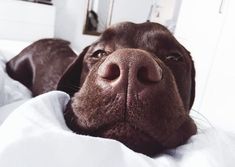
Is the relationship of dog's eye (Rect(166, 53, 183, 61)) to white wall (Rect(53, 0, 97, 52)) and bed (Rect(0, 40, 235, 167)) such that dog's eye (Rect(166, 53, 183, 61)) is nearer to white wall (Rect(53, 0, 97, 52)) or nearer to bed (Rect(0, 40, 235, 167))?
bed (Rect(0, 40, 235, 167))

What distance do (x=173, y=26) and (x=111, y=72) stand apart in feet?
11.2

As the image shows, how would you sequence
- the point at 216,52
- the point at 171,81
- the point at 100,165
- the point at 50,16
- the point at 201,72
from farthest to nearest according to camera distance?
the point at 50,16 < the point at 201,72 < the point at 216,52 < the point at 171,81 < the point at 100,165

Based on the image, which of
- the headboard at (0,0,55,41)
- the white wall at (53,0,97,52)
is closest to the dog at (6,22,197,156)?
the headboard at (0,0,55,41)

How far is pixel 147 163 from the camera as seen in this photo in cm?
53

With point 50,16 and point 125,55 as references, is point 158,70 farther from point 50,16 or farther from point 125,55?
point 50,16

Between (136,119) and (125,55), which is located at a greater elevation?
(125,55)

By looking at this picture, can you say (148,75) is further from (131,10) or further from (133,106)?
(131,10)

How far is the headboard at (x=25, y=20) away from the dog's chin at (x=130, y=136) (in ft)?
14.8

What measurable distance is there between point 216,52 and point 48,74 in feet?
4.44

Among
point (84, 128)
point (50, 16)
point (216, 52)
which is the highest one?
point (84, 128)

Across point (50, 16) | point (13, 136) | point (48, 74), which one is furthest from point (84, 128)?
point (50, 16)

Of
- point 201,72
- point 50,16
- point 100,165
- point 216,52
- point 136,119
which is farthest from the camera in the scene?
point 50,16

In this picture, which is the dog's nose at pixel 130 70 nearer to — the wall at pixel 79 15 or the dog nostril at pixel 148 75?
the dog nostril at pixel 148 75

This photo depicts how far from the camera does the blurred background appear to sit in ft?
7.78
